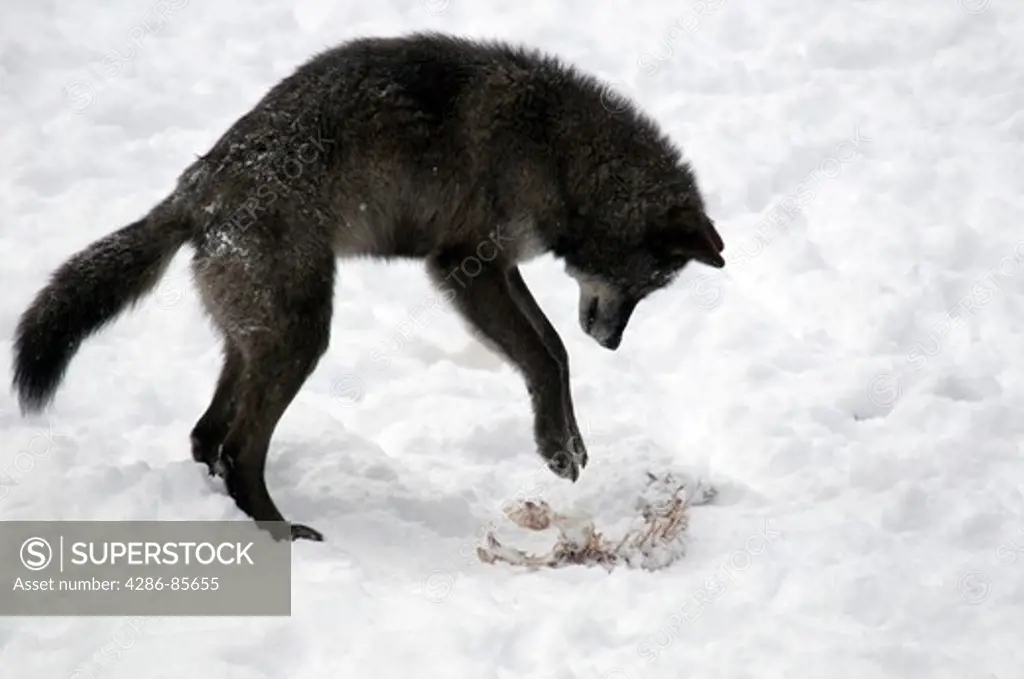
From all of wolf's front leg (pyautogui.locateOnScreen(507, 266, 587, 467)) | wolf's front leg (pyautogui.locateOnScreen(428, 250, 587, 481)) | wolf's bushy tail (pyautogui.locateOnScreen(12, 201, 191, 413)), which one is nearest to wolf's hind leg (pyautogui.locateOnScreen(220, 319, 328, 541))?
wolf's bushy tail (pyautogui.locateOnScreen(12, 201, 191, 413))

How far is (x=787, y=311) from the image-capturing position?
26.5 ft

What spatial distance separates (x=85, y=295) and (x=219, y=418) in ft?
2.84

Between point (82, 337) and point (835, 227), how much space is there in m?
5.48

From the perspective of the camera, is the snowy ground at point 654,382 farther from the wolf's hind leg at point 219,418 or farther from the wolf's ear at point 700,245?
the wolf's ear at point 700,245

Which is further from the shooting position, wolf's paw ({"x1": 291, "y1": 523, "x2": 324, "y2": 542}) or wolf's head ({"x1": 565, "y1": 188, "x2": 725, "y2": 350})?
wolf's head ({"x1": 565, "y1": 188, "x2": 725, "y2": 350})

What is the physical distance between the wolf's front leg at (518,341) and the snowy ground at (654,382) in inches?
6.7

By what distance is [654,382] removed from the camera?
7535 mm

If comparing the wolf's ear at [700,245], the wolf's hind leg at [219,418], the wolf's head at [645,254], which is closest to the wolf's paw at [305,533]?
the wolf's hind leg at [219,418]

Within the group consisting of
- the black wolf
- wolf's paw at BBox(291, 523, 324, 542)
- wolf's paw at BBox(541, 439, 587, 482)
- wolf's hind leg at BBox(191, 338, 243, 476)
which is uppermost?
the black wolf

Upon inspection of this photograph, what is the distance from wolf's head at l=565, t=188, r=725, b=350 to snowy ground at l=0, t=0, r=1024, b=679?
766mm

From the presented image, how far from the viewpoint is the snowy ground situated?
437 cm

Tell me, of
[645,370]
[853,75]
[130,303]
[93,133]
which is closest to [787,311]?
[645,370]

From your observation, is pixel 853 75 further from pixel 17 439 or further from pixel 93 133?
pixel 17 439

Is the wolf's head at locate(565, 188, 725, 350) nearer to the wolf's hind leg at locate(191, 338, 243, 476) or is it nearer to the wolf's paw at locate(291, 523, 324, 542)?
the wolf's hind leg at locate(191, 338, 243, 476)
